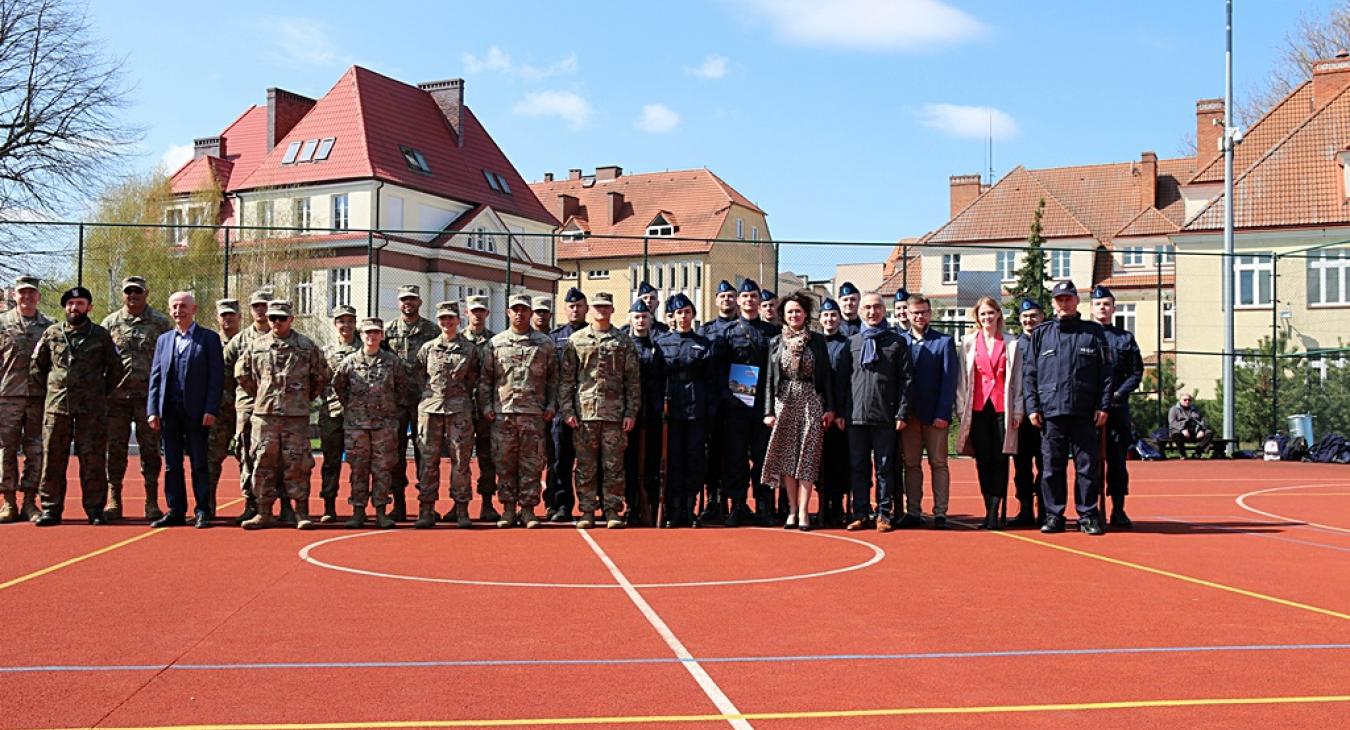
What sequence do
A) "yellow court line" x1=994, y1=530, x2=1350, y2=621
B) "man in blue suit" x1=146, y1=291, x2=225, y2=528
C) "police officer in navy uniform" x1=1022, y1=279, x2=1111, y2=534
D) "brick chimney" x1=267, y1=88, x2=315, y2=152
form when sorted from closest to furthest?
"yellow court line" x1=994, y1=530, x2=1350, y2=621 < "man in blue suit" x1=146, y1=291, x2=225, y2=528 < "police officer in navy uniform" x1=1022, y1=279, x2=1111, y2=534 < "brick chimney" x1=267, y1=88, x2=315, y2=152

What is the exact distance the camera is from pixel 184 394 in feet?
37.6

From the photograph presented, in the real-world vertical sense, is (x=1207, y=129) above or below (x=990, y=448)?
above

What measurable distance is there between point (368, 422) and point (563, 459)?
6.32 ft

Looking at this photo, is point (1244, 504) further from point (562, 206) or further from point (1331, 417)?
point (562, 206)

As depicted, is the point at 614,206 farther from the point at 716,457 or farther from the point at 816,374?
the point at 816,374

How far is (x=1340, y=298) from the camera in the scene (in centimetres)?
3234

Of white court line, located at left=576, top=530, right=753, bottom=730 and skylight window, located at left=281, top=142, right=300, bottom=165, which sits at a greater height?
skylight window, located at left=281, top=142, right=300, bottom=165

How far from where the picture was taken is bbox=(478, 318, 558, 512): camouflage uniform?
11.7 meters

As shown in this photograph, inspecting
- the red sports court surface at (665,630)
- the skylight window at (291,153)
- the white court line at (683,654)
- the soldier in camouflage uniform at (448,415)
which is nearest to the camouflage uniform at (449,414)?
the soldier in camouflage uniform at (448,415)

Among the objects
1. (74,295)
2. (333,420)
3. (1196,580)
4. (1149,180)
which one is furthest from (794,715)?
(1149,180)

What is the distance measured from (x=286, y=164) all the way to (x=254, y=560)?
4239 cm

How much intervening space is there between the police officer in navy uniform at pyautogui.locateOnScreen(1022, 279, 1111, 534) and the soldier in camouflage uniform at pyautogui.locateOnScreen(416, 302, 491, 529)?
16.8 feet

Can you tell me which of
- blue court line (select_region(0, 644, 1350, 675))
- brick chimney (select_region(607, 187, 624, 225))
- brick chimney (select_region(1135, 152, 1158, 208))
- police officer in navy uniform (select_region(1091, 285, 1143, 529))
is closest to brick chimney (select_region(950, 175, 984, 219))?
brick chimney (select_region(1135, 152, 1158, 208))

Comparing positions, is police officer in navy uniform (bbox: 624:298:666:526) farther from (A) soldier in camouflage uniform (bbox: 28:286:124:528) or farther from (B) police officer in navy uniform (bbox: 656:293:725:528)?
(A) soldier in camouflage uniform (bbox: 28:286:124:528)
